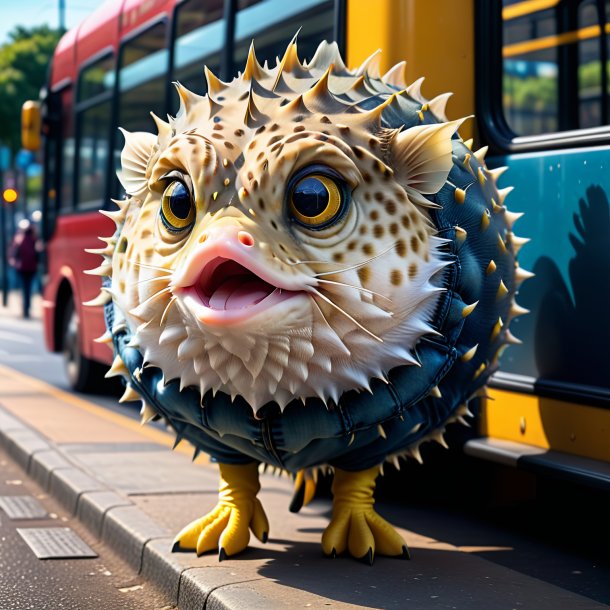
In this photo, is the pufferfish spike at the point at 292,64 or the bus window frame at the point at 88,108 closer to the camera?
the pufferfish spike at the point at 292,64

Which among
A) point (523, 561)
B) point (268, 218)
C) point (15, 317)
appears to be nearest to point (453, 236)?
point (268, 218)

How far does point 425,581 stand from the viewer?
13.6 ft

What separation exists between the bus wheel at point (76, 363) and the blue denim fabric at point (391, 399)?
6104 millimetres

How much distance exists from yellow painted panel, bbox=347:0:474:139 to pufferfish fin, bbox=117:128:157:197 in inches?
56.3

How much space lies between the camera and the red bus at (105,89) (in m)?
6.42

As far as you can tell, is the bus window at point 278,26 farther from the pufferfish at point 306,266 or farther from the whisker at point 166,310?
the whisker at point 166,310

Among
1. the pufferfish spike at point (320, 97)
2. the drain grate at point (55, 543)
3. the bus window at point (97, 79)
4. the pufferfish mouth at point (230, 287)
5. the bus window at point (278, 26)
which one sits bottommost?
the drain grate at point (55, 543)

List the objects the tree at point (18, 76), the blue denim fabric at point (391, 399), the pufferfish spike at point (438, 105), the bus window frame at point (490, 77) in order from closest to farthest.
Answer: the blue denim fabric at point (391, 399)
the pufferfish spike at point (438, 105)
the bus window frame at point (490, 77)
the tree at point (18, 76)

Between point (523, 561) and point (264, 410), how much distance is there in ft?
4.67

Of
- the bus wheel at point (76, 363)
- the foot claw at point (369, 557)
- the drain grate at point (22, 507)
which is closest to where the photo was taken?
the foot claw at point (369, 557)

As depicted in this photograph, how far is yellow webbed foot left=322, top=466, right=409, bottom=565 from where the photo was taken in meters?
4.35

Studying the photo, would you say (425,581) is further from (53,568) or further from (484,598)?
(53,568)

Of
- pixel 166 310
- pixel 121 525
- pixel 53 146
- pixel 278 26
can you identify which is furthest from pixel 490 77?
pixel 53 146

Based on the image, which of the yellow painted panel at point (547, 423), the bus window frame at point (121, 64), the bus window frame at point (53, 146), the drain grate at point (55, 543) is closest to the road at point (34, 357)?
the bus window frame at point (53, 146)
